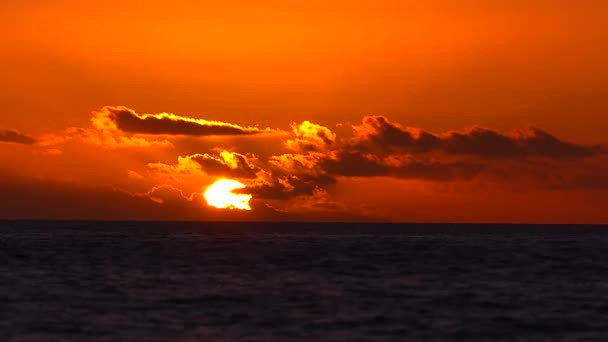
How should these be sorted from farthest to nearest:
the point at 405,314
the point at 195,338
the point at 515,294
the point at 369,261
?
1. the point at 369,261
2. the point at 515,294
3. the point at 405,314
4. the point at 195,338

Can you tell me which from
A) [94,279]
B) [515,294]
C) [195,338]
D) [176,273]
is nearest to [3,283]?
[94,279]

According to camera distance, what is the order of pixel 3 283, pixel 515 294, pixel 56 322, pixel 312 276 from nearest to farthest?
pixel 56 322
pixel 515 294
pixel 3 283
pixel 312 276

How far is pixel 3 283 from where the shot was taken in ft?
239

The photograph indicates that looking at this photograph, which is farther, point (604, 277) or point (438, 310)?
point (604, 277)

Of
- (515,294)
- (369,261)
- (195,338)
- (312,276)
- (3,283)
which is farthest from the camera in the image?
(369,261)

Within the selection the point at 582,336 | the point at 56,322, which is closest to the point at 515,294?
the point at 582,336

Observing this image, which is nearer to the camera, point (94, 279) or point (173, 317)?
point (173, 317)

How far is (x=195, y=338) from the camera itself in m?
46.4

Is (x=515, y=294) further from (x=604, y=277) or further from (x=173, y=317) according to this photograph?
(x=173, y=317)

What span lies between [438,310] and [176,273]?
31750 mm

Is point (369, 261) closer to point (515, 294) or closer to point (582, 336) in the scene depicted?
point (515, 294)

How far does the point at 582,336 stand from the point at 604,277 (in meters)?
36.0

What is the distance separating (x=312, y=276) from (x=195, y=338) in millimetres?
34712

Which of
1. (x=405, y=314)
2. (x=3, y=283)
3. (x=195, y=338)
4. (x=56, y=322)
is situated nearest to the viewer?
(x=195, y=338)
